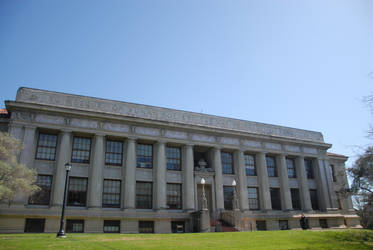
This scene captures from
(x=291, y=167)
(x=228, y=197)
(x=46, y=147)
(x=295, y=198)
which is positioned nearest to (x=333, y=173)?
(x=291, y=167)

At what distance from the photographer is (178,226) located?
1173 inches

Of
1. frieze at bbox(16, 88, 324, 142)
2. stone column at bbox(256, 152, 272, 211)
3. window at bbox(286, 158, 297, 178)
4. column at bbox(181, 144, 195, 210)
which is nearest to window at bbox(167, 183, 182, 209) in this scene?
column at bbox(181, 144, 195, 210)

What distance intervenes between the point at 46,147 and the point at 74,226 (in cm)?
769

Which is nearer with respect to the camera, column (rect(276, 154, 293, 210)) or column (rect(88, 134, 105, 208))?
column (rect(88, 134, 105, 208))

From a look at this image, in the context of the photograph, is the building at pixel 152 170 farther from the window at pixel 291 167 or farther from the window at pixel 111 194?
the window at pixel 291 167

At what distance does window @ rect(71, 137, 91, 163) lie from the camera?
29.1 meters

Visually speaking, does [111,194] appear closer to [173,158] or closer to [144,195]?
[144,195]

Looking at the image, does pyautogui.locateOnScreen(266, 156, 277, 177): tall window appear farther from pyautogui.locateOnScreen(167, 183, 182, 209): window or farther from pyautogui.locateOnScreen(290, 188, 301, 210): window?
pyautogui.locateOnScreen(167, 183, 182, 209): window

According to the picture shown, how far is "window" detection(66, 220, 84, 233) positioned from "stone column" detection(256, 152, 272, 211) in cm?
2001

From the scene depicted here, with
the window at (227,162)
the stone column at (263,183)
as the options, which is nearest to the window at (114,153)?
the window at (227,162)

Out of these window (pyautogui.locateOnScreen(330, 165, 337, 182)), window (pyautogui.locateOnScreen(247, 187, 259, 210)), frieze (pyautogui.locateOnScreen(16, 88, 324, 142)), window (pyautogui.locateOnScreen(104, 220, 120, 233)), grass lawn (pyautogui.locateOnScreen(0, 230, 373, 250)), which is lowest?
grass lawn (pyautogui.locateOnScreen(0, 230, 373, 250))

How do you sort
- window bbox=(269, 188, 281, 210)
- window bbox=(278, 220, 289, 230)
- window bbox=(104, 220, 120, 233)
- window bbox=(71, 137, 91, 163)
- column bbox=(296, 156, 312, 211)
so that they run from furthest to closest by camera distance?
1. column bbox=(296, 156, 312, 211)
2. window bbox=(269, 188, 281, 210)
3. window bbox=(278, 220, 289, 230)
4. window bbox=(71, 137, 91, 163)
5. window bbox=(104, 220, 120, 233)

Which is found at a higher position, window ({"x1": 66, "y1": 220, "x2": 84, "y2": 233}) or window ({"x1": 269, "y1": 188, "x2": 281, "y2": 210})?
window ({"x1": 269, "y1": 188, "x2": 281, "y2": 210})

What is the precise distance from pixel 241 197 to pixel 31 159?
21619 millimetres
